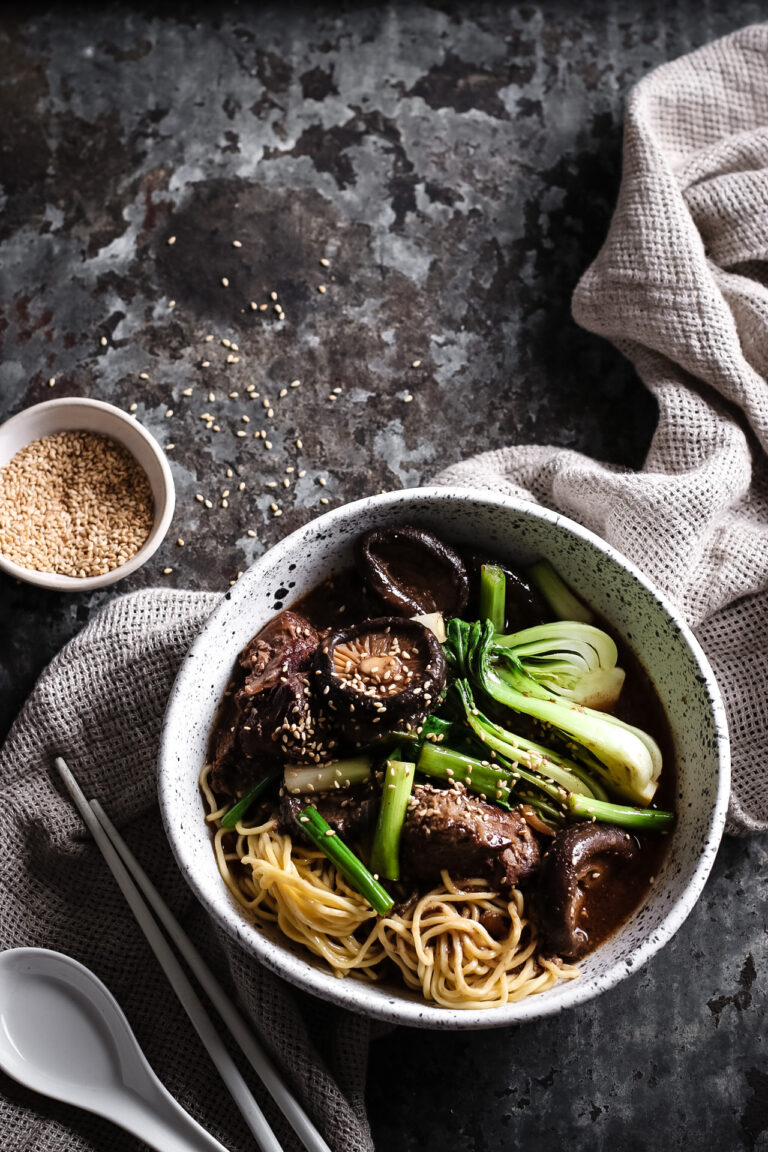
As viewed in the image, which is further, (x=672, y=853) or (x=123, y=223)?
(x=123, y=223)

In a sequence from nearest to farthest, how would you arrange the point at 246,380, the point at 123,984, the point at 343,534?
1. the point at 343,534
2. the point at 123,984
3. the point at 246,380

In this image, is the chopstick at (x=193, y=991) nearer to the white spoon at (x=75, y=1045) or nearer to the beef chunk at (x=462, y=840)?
the white spoon at (x=75, y=1045)

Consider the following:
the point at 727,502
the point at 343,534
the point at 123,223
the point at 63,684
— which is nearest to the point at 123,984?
the point at 63,684

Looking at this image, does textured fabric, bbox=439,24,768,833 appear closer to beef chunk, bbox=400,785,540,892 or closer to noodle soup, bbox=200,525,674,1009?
noodle soup, bbox=200,525,674,1009

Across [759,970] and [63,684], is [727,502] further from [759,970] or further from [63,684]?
[63,684]

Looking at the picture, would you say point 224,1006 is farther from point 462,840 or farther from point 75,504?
point 75,504

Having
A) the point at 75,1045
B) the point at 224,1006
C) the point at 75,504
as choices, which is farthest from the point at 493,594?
the point at 75,1045

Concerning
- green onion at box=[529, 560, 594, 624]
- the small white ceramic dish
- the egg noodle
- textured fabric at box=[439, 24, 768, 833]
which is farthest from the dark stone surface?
the egg noodle
